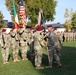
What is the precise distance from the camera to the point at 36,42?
13906 mm

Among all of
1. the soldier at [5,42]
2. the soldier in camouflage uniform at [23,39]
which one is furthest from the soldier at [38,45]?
the soldier in camouflage uniform at [23,39]

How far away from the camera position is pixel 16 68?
1430cm

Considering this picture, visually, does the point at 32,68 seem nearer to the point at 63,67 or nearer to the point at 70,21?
the point at 63,67

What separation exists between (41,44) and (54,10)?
145 feet

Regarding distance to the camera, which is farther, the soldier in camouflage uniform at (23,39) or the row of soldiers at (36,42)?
the soldier in camouflage uniform at (23,39)

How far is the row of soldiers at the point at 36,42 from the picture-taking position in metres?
13.8

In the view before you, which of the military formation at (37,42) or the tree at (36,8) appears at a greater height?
the tree at (36,8)

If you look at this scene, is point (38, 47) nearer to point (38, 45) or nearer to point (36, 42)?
point (38, 45)

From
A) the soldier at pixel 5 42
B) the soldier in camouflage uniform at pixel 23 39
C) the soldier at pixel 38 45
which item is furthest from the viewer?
the soldier in camouflage uniform at pixel 23 39

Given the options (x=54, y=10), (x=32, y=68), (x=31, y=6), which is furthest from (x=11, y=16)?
(x=32, y=68)

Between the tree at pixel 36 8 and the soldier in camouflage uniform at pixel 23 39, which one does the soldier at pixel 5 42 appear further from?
the tree at pixel 36 8

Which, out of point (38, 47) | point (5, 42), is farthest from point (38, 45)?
point (5, 42)

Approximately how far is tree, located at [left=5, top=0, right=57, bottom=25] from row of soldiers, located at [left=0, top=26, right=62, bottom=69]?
31996mm

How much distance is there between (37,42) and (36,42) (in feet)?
0.18
